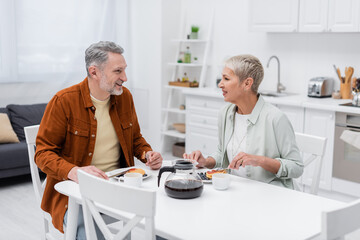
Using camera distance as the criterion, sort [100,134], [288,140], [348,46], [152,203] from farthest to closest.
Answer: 1. [348,46]
2. [100,134]
3. [288,140]
4. [152,203]

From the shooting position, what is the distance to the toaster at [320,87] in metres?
4.12

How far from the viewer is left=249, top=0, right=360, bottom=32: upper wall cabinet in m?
3.79

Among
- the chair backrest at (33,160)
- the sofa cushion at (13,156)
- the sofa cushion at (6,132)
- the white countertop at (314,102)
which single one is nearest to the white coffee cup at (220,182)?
the chair backrest at (33,160)

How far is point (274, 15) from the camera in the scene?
169 inches

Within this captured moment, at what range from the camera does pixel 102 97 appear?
2383mm

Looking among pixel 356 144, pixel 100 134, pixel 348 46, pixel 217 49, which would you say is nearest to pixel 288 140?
pixel 100 134

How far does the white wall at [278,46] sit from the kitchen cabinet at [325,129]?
0.59 metres

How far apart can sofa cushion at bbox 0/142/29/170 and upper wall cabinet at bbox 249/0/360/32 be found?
2.50 metres

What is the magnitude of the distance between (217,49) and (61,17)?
1.84 meters

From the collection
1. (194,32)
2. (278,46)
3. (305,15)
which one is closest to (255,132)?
(305,15)

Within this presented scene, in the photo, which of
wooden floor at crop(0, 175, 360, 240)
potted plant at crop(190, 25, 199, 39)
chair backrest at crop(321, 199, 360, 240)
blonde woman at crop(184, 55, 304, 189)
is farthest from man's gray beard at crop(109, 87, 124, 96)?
potted plant at crop(190, 25, 199, 39)

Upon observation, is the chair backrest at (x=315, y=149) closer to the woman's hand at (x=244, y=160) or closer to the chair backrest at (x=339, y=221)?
the woman's hand at (x=244, y=160)

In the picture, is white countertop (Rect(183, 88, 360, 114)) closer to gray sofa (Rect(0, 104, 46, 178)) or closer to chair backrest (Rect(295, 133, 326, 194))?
chair backrest (Rect(295, 133, 326, 194))

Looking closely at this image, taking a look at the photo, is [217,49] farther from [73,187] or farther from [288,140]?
[73,187]
